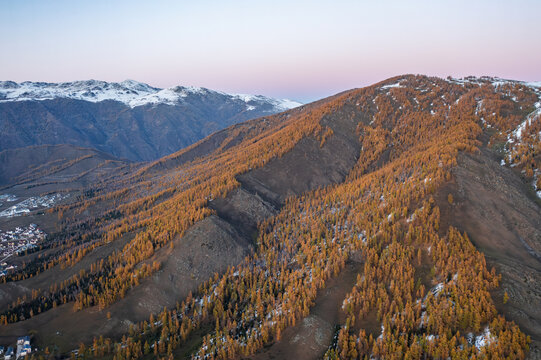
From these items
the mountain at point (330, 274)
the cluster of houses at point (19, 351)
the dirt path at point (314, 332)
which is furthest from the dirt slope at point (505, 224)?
the cluster of houses at point (19, 351)


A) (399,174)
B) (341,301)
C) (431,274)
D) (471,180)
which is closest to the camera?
(431,274)

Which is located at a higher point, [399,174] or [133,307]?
[399,174]

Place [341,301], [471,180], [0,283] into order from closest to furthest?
1. [341,301]
2. [471,180]
3. [0,283]

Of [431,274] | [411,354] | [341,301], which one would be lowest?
[341,301]

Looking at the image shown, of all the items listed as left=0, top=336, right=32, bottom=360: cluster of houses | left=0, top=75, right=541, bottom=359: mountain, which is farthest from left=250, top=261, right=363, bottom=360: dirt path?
left=0, top=336, right=32, bottom=360: cluster of houses

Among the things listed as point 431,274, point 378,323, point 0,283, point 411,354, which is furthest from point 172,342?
point 0,283

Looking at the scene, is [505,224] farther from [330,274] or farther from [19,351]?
[19,351]

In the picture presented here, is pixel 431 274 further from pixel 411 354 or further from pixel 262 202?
pixel 262 202
